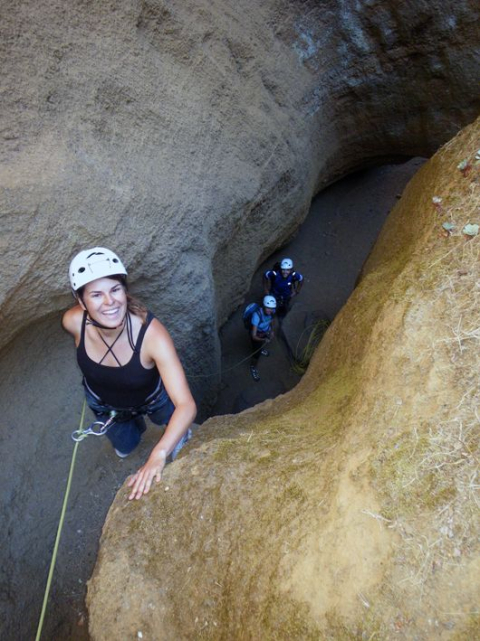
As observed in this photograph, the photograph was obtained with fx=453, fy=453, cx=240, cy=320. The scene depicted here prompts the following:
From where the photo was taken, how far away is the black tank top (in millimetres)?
2287

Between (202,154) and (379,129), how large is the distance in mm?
2936

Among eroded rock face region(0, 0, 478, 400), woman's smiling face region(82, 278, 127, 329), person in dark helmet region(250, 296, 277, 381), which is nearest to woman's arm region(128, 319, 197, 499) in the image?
woman's smiling face region(82, 278, 127, 329)

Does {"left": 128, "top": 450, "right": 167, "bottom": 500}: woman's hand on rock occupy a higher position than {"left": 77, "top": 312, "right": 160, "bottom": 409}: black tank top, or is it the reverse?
{"left": 77, "top": 312, "right": 160, "bottom": 409}: black tank top

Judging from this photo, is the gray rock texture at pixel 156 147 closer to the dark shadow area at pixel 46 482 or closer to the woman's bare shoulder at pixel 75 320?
the dark shadow area at pixel 46 482

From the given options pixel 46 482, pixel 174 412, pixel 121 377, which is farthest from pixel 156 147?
pixel 46 482

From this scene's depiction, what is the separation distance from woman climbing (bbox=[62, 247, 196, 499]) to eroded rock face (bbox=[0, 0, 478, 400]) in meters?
0.61

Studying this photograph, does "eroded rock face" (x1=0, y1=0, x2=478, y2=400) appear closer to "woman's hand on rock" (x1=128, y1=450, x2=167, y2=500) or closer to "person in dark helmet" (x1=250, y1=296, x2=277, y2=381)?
"person in dark helmet" (x1=250, y1=296, x2=277, y2=381)

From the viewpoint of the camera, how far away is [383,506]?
1579 mm

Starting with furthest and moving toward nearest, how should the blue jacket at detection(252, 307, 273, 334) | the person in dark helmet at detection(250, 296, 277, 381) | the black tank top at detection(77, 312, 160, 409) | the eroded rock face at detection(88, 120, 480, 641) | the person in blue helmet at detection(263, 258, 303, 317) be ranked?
the person in blue helmet at detection(263, 258, 303, 317), the blue jacket at detection(252, 307, 273, 334), the person in dark helmet at detection(250, 296, 277, 381), the black tank top at detection(77, 312, 160, 409), the eroded rock face at detection(88, 120, 480, 641)

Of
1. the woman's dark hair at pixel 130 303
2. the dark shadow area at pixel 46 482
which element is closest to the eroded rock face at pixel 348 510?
the woman's dark hair at pixel 130 303

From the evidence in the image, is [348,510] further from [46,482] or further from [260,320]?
[260,320]

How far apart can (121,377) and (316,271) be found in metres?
4.67

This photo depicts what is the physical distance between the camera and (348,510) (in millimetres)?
1641

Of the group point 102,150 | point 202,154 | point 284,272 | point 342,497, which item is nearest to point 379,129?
point 284,272
